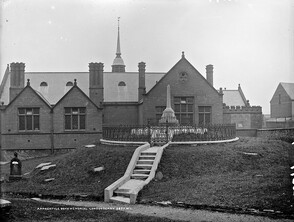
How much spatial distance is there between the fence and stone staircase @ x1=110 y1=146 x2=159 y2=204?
271 centimetres

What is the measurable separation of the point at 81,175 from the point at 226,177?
24.0 ft

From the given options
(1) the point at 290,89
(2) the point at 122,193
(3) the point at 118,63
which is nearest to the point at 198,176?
(2) the point at 122,193

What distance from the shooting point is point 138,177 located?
1616cm

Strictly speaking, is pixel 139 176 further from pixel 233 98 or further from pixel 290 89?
pixel 290 89

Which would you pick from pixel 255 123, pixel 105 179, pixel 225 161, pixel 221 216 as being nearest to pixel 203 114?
pixel 255 123

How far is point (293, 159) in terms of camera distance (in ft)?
47.1

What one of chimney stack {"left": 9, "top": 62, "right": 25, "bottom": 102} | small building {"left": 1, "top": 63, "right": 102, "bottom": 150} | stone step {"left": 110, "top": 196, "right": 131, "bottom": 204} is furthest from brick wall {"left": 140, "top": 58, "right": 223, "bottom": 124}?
stone step {"left": 110, "top": 196, "right": 131, "bottom": 204}

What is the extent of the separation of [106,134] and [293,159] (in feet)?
42.2

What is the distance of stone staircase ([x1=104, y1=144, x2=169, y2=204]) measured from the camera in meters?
13.8

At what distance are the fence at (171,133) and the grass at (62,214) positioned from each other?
34.9 ft

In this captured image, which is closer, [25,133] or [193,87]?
[25,133]

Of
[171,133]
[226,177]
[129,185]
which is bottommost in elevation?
[129,185]

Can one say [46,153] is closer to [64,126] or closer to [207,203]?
[64,126]

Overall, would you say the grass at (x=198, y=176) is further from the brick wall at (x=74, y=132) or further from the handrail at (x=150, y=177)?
the brick wall at (x=74, y=132)
